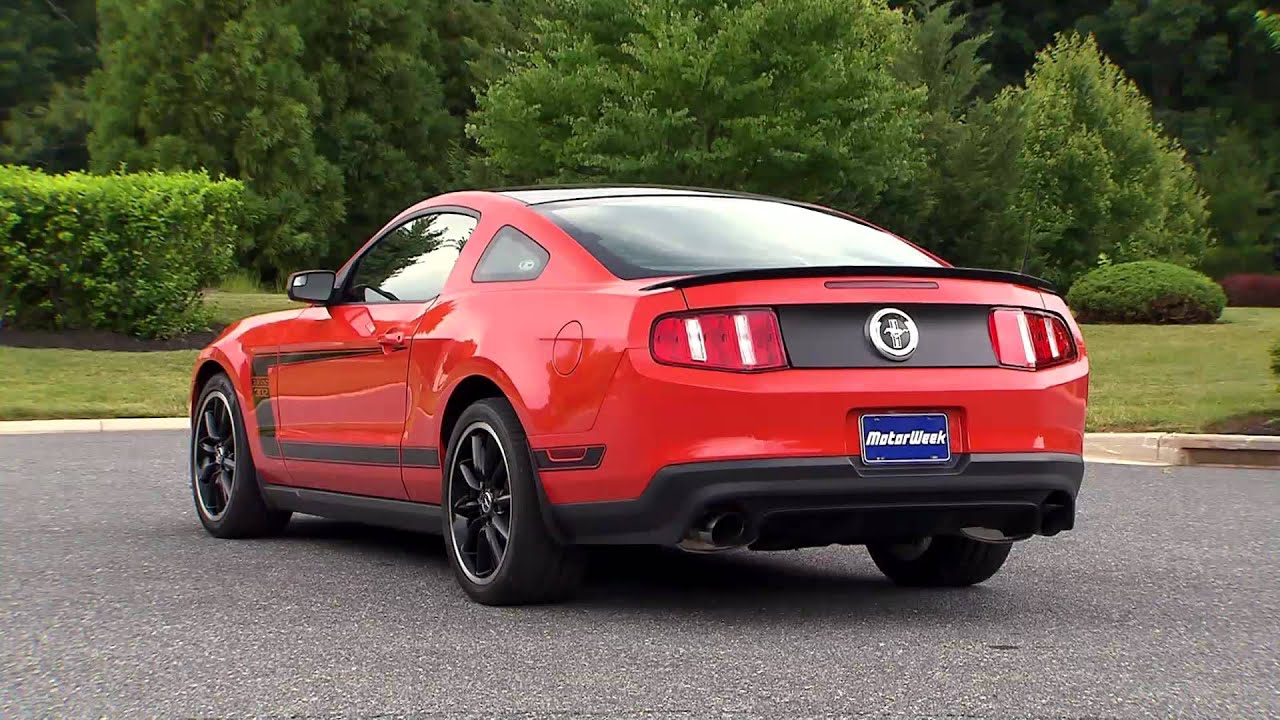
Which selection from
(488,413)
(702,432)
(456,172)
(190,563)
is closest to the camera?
(702,432)

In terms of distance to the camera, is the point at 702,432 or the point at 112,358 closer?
the point at 702,432

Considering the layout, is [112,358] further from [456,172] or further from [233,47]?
[456,172]

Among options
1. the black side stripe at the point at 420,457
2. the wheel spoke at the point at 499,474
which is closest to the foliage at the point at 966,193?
the black side stripe at the point at 420,457

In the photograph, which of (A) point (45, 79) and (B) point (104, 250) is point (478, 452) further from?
(A) point (45, 79)

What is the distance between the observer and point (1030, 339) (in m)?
6.32

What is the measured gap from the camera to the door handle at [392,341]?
7.12 metres

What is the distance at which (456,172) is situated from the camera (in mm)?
52094

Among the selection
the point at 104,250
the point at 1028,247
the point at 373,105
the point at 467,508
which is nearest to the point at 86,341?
the point at 104,250

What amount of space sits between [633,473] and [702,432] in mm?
282

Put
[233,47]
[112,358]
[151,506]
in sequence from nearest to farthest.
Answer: [151,506], [112,358], [233,47]

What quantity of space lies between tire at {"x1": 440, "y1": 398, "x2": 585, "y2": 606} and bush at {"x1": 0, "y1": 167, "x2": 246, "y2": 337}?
588 inches

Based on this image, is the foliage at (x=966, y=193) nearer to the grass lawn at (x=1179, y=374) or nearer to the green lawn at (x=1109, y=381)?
the grass lawn at (x=1179, y=374)

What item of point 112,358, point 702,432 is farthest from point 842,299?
point 112,358

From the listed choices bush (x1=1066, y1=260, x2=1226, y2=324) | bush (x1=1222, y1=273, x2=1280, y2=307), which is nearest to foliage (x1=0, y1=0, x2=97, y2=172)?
bush (x1=1222, y1=273, x2=1280, y2=307)
